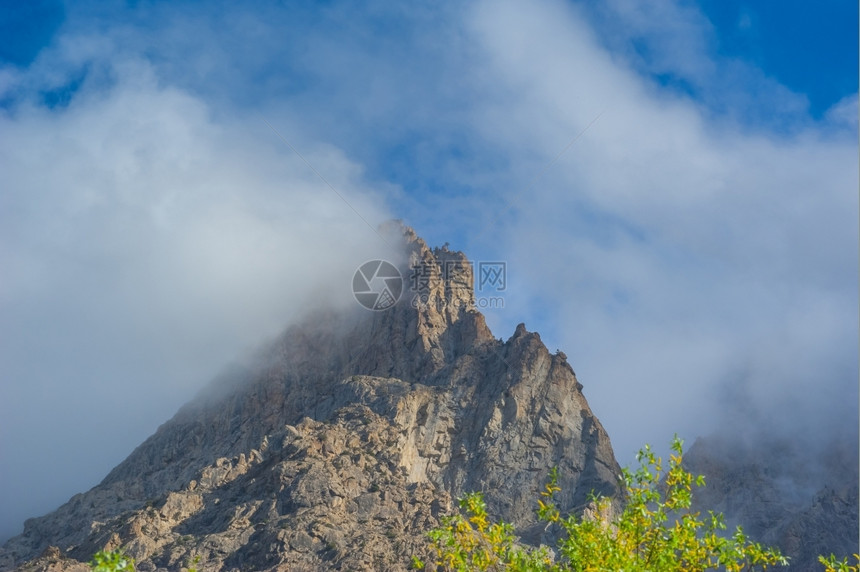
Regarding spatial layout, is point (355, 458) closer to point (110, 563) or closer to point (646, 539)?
point (646, 539)

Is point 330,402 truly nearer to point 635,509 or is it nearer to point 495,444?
point 495,444

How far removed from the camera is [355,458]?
13212cm

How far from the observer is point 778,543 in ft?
559

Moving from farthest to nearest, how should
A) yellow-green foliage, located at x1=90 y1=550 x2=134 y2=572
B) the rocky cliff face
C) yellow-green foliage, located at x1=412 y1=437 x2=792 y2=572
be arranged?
the rocky cliff face < yellow-green foliage, located at x1=412 y1=437 x2=792 y2=572 < yellow-green foliage, located at x1=90 y1=550 x2=134 y2=572

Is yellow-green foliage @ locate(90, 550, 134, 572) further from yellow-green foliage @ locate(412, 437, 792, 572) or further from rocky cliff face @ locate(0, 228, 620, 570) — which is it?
rocky cliff face @ locate(0, 228, 620, 570)

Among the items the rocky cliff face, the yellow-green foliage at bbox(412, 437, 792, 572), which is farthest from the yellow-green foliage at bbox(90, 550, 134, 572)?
the rocky cliff face

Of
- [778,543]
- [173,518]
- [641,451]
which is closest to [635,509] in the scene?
[641,451]

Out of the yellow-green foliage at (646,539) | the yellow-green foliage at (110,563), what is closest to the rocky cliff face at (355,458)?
the yellow-green foliage at (646,539)

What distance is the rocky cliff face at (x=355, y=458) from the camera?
362 feet

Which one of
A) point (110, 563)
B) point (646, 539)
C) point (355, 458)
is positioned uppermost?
point (355, 458)

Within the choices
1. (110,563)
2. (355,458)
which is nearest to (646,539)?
(110,563)

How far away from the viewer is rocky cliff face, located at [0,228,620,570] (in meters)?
110

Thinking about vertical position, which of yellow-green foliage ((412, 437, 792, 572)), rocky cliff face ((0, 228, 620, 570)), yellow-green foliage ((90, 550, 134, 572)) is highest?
rocky cliff face ((0, 228, 620, 570))

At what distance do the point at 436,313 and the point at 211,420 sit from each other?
55.8m
